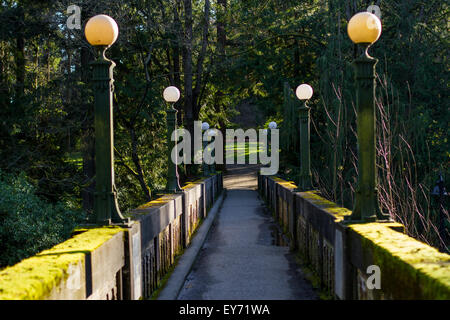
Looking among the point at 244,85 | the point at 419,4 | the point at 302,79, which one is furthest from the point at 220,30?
the point at 419,4

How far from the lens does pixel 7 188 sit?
44.2 feet

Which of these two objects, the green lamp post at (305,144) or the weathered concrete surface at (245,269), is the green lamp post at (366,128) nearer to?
the weathered concrete surface at (245,269)

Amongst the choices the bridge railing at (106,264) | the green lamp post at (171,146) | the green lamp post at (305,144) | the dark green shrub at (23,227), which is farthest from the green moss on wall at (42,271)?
the dark green shrub at (23,227)

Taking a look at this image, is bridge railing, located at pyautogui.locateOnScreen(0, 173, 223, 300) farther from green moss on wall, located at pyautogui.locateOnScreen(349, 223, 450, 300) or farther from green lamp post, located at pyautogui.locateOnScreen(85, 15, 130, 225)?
green moss on wall, located at pyautogui.locateOnScreen(349, 223, 450, 300)

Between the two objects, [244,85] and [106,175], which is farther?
[244,85]

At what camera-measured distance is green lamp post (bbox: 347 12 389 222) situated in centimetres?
536

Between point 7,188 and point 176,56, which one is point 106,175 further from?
point 176,56

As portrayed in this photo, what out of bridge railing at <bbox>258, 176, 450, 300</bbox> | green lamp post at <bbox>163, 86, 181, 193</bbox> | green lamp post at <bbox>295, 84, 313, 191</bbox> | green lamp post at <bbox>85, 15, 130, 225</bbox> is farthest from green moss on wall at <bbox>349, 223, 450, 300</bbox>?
green lamp post at <bbox>163, 86, 181, 193</bbox>

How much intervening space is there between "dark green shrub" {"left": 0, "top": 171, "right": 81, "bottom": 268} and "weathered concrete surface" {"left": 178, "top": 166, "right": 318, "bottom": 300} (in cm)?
427

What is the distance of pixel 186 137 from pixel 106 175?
17710 mm

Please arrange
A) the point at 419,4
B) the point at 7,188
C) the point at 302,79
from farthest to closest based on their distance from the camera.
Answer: the point at 302,79 → the point at 419,4 → the point at 7,188

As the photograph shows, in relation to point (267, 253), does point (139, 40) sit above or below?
above

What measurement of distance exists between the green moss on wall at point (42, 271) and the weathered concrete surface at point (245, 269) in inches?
98.0

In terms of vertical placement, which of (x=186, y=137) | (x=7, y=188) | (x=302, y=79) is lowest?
(x=7, y=188)
